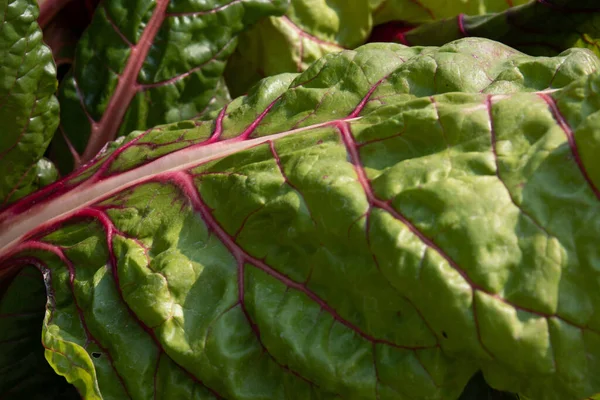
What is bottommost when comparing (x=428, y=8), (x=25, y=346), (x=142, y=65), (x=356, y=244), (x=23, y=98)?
(x=25, y=346)

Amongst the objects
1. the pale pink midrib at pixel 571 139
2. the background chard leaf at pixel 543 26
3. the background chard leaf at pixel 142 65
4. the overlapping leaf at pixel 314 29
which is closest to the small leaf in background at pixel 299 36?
the overlapping leaf at pixel 314 29

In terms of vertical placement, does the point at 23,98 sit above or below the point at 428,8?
above

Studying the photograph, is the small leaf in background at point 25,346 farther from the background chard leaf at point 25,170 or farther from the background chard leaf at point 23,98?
the background chard leaf at point 23,98

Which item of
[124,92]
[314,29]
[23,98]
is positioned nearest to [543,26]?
[314,29]

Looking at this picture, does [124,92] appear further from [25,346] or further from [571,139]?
[571,139]

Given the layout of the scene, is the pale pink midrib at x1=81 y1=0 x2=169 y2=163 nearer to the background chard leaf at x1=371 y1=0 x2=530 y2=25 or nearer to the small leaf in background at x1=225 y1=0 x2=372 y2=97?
the small leaf in background at x1=225 y1=0 x2=372 y2=97
